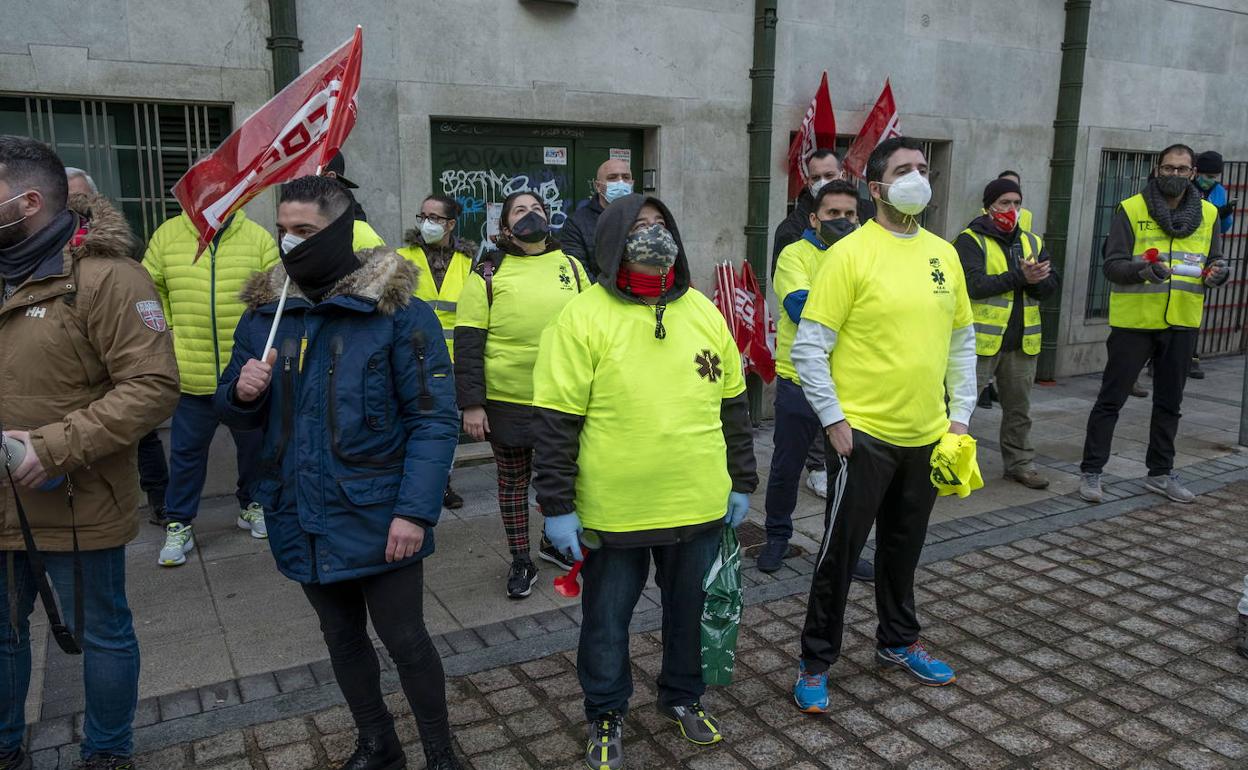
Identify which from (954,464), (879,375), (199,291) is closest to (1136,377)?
(954,464)

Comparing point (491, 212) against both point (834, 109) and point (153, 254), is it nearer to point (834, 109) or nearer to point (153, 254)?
point (153, 254)

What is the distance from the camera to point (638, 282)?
129 inches

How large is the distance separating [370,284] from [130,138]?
4058 millimetres

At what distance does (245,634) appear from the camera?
4406 millimetres

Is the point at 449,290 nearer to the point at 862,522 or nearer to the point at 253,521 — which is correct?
the point at 253,521

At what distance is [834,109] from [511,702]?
6.41 m

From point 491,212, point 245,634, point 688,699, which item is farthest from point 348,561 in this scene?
point 491,212

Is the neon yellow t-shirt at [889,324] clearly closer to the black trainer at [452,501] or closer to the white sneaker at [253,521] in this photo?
the black trainer at [452,501]

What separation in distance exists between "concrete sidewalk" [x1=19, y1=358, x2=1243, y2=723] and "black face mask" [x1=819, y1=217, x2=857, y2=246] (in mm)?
1808

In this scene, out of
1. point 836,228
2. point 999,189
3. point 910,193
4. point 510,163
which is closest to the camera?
point 910,193

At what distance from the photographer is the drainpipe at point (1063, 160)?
385 inches

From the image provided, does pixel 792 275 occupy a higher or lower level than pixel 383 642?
higher

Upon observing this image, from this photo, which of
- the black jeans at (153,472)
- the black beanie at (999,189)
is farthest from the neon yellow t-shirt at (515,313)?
the black beanie at (999,189)

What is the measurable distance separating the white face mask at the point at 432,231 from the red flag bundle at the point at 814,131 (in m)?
3.53
